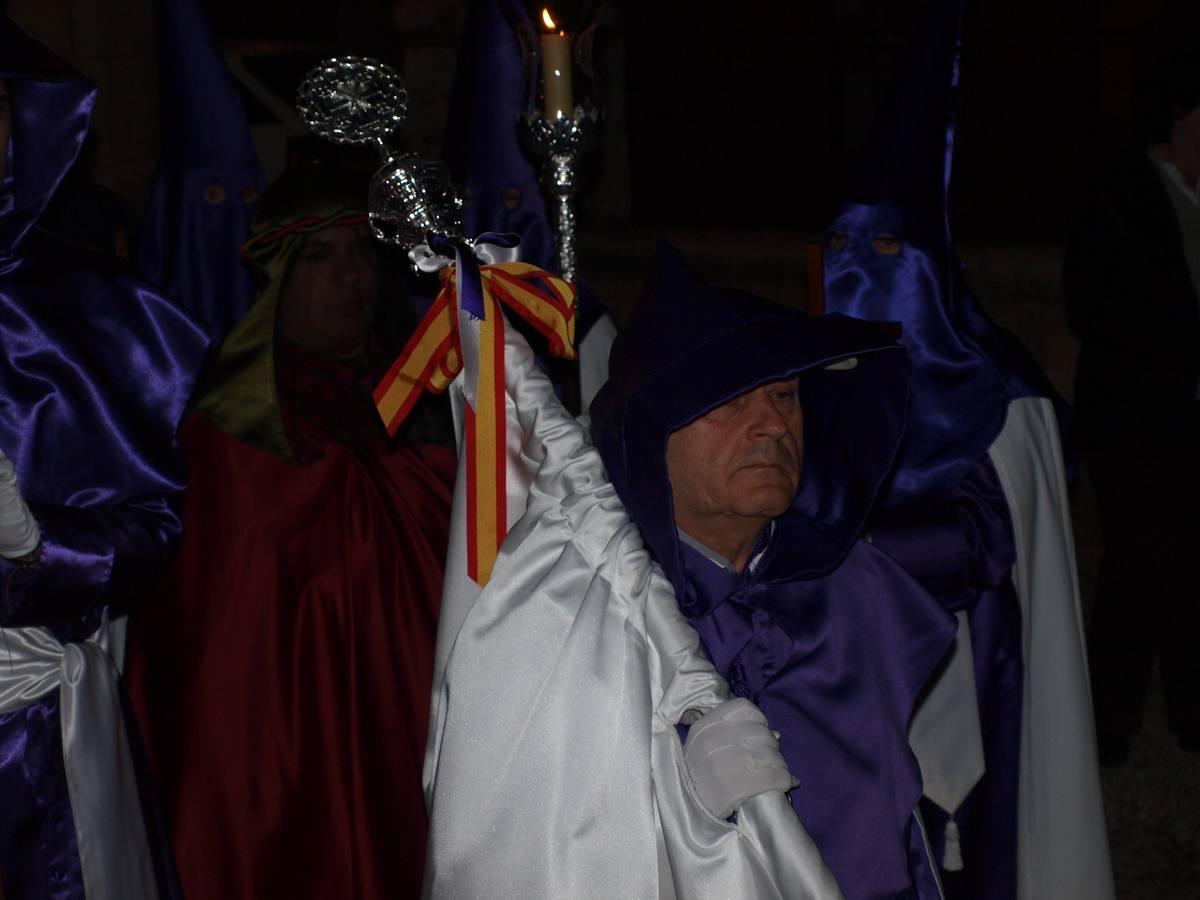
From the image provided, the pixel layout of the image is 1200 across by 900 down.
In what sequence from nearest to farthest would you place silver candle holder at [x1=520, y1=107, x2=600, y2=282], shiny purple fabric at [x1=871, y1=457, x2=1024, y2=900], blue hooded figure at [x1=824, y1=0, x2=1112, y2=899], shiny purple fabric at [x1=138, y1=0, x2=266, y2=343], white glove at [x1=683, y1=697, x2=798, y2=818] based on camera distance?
white glove at [x1=683, y1=697, x2=798, y2=818] < silver candle holder at [x1=520, y1=107, x2=600, y2=282] < shiny purple fabric at [x1=871, y1=457, x2=1024, y2=900] < blue hooded figure at [x1=824, y1=0, x2=1112, y2=899] < shiny purple fabric at [x1=138, y1=0, x2=266, y2=343]

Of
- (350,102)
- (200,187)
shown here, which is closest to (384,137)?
(350,102)

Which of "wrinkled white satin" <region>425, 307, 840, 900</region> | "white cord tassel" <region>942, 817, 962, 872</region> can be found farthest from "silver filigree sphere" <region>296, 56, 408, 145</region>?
"white cord tassel" <region>942, 817, 962, 872</region>

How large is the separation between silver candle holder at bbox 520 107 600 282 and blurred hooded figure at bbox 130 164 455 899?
31.0 inches

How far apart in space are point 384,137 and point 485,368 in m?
0.41

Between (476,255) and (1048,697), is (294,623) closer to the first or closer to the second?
(476,255)

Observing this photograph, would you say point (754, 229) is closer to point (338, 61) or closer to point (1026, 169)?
point (1026, 169)

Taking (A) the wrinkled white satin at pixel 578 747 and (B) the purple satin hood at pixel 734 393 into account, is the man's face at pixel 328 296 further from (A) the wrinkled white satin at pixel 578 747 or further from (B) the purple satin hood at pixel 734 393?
(A) the wrinkled white satin at pixel 578 747

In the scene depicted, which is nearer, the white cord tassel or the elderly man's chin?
the elderly man's chin

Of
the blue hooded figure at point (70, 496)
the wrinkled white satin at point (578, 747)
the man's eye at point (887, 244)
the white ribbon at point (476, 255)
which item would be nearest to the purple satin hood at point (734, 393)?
the wrinkled white satin at point (578, 747)

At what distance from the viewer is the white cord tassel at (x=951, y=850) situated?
304 centimetres

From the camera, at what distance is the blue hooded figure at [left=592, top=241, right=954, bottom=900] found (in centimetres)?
218

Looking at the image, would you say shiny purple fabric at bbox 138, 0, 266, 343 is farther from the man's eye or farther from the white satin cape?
the white satin cape

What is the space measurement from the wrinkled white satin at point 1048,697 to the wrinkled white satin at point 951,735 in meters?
0.18

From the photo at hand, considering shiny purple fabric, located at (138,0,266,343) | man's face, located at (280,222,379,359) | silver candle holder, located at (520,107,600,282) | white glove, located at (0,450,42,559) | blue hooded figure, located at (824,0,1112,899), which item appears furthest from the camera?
shiny purple fabric, located at (138,0,266,343)
